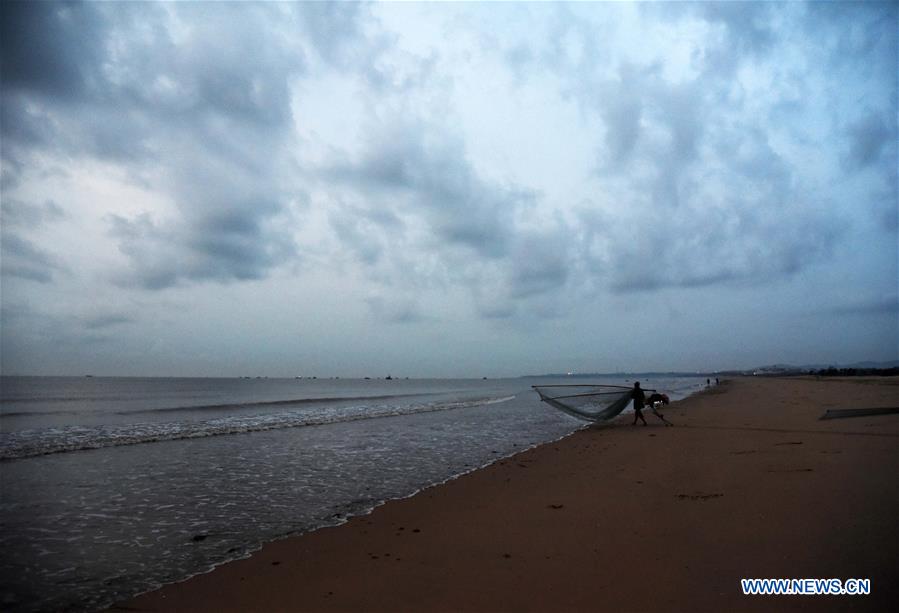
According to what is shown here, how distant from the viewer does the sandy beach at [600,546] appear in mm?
4203

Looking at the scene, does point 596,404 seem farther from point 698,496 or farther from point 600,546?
point 600,546

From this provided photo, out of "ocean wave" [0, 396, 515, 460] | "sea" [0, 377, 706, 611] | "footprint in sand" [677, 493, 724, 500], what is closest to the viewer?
"sea" [0, 377, 706, 611]

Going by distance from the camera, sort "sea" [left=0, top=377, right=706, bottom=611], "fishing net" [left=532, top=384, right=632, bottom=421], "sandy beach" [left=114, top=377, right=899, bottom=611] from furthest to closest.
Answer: "fishing net" [left=532, top=384, right=632, bottom=421] < "sea" [left=0, top=377, right=706, bottom=611] < "sandy beach" [left=114, top=377, right=899, bottom=611]

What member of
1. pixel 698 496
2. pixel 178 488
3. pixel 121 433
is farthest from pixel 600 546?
pixel 121 433

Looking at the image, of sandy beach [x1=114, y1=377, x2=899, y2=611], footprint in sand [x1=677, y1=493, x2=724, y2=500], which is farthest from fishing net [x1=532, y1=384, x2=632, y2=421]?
footprint in sand [x1=677, y1=493, x2=724, y2=500]

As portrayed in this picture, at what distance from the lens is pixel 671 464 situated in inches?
394

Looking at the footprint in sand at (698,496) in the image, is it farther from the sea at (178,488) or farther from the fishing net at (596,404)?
the fishing net at (596,404)

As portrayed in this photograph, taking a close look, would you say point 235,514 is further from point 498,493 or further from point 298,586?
point 498,493

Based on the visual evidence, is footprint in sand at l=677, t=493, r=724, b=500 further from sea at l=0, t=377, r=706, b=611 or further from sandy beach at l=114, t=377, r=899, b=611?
sea at l=0, t=377, r=706, b=611

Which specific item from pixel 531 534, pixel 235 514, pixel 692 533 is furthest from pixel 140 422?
pixel 692 533

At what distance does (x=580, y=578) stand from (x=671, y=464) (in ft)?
21.4

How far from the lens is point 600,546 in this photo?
5340 millimetres

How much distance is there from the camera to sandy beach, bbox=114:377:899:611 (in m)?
4.20

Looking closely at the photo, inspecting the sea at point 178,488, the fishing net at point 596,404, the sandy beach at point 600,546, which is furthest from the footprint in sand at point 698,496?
the fishing net at point 596,404
